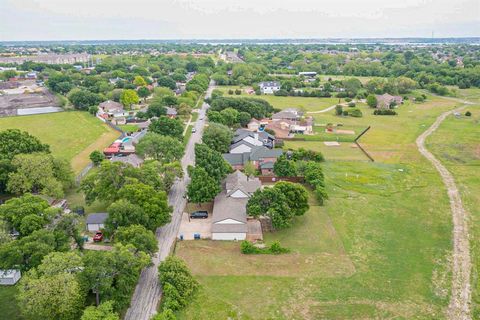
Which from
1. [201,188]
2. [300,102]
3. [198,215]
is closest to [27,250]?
[198,215]

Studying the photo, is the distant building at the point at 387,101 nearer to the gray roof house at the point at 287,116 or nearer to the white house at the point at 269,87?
the gray roof house at the point at 287,116

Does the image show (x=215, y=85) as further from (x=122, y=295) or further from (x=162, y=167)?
(x=122, y=295)

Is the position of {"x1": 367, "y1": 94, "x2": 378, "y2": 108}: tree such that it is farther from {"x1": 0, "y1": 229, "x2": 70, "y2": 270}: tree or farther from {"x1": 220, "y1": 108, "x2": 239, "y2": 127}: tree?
{"x1": 0, "y1": 229, "x2": 70, "y2": 270}: tree

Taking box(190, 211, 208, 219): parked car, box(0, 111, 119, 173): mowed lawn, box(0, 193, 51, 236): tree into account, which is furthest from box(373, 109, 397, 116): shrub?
box(0, 193, 51, 236): tree

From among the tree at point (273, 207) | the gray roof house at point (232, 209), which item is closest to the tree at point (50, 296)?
the gray roof house at point (232, 209)

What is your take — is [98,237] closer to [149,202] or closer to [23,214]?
[149,202]
